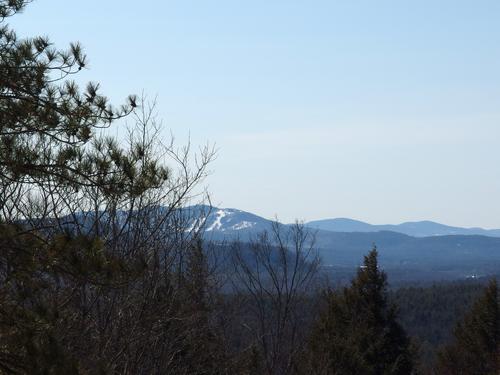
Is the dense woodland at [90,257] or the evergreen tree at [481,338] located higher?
the dense woodland at [90,257]

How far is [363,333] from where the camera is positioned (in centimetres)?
2294

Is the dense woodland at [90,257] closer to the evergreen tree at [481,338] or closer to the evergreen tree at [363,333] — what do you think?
the evergreen tree at [363,333]

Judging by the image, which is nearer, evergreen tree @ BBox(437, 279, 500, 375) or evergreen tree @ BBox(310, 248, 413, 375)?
evergreen tree @ BBox(310, 248, 413, 375)

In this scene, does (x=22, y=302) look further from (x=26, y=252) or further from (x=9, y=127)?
(x=9, y=127)

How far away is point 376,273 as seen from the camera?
24281mm

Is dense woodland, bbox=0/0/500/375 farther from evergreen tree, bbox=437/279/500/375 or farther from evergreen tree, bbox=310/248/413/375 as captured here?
evergreen tree, bbox=437/279/500/375

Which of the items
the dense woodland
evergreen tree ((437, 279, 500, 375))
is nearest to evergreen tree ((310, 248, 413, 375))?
the dense woodland

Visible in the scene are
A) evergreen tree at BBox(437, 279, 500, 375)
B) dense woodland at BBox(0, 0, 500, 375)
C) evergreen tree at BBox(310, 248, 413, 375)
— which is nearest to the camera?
dense woodland at BBox(0, 0, 500, 375)

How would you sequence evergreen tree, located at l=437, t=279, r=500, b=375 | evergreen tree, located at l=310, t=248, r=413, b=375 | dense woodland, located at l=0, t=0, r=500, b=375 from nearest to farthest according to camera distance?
dense woodland, located at l=0, t=0, r=500, b=375 < evergreen tree, located at l=310, t=248, r=413, b=375 < evergreen tree, located at l=437, t=279, r=500, b=375

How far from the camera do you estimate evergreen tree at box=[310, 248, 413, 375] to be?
72.3 ft

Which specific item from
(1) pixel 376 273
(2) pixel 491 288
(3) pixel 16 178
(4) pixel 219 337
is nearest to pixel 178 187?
(4) pixel 219 337

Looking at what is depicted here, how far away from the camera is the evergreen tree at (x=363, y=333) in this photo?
867 inches

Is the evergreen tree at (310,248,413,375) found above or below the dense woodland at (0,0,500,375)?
below

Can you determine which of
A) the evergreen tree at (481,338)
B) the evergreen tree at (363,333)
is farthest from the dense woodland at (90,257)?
the evergreen tree at (481,338)
